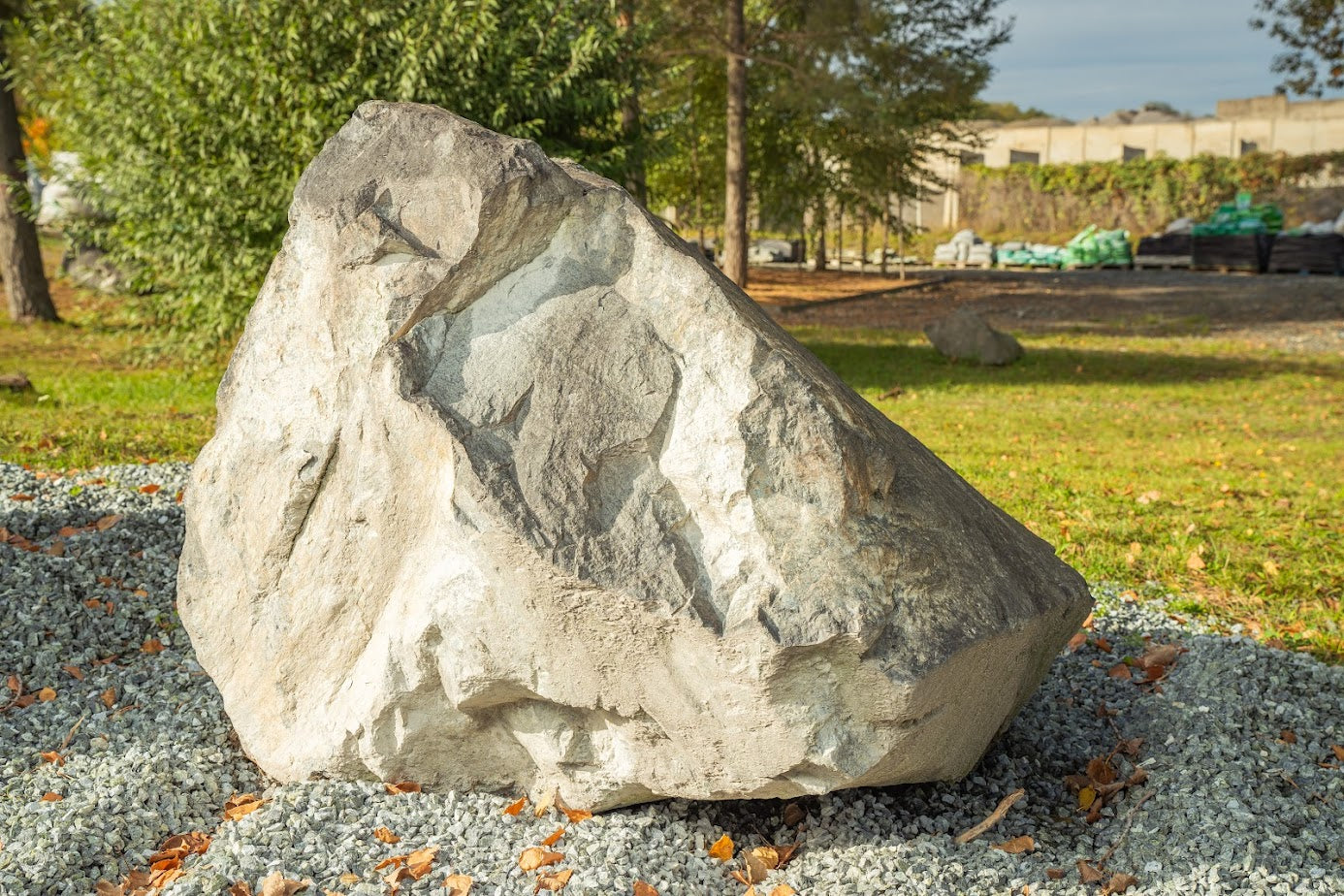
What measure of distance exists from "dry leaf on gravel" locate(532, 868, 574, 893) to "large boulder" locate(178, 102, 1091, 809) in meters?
0.27

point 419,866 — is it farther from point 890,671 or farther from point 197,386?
point 197,386

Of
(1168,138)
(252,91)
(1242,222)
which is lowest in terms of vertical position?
→ (1242,222)

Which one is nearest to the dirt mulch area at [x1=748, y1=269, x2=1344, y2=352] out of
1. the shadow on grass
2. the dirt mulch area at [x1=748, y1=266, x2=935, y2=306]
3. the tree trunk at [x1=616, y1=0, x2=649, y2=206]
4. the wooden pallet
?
the dirt mulch area at [x1=748, y1=266, x2=935, y2=306]

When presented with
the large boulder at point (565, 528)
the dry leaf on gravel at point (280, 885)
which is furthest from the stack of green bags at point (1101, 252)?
the dry leaf on gravel at point (280, 885)

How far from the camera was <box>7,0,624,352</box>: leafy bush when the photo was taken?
986cm

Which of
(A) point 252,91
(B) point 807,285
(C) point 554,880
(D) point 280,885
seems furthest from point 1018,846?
(B) point 807,285

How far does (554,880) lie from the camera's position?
3.03 m

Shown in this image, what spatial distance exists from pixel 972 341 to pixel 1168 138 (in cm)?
3934

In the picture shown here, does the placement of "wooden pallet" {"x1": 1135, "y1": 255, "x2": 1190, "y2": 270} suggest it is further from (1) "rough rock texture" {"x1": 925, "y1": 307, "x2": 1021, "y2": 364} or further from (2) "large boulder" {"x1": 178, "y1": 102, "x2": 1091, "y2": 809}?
(2) "large boulder" {"x1": 178, "y1": 102, "x2": 1091, "y2": 809}

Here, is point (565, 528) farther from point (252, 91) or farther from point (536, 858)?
point (252, 91)

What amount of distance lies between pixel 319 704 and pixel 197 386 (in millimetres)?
8230

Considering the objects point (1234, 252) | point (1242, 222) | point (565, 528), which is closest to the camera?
point (565, 528)

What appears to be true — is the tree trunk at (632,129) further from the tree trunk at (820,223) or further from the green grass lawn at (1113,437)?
the tree trunk at (820,223)

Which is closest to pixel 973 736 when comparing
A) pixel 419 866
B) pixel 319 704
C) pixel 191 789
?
pixel 419 866
